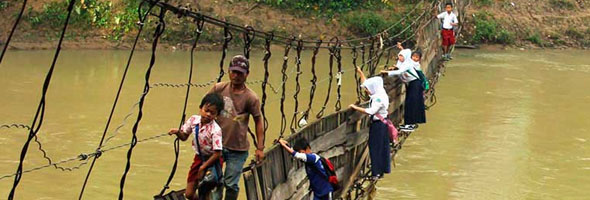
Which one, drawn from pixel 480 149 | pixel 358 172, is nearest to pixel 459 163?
pixel 480 149

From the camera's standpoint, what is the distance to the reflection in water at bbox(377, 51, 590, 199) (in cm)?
869

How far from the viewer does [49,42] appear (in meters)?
16.8

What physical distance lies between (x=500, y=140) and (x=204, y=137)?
25.0 ft

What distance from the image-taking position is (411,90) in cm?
764

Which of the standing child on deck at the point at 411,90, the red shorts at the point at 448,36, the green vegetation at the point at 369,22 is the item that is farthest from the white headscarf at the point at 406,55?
the green vegetation at the point at 369,22

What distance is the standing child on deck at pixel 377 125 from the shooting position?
6.08m

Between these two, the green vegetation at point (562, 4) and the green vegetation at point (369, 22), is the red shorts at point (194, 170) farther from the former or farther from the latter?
the green vegetation at point (562, 4)

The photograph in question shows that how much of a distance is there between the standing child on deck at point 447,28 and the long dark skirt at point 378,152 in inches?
161

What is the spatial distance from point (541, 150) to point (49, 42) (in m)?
9.82

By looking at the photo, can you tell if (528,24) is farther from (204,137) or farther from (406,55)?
(204,137)

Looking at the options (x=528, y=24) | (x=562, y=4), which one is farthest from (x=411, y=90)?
(x=562, y=4)

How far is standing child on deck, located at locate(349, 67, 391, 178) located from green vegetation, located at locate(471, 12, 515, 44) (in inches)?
533

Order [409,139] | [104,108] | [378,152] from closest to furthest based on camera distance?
[378,152], [409,139], [104,108]

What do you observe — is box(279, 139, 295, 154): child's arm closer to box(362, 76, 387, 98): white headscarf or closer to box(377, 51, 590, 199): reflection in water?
box(362, 76, 387, 98): white headscarf
